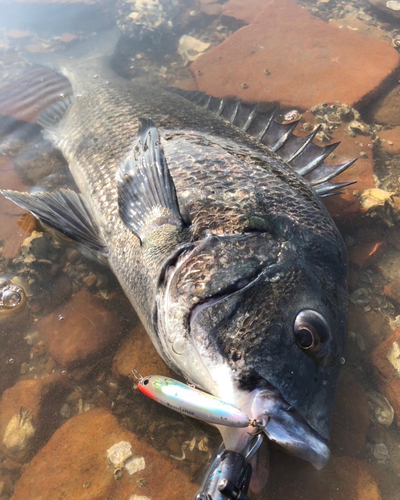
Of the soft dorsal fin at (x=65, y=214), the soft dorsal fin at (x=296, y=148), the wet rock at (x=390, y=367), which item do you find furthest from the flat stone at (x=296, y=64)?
the wet rock at (x=390, y=367)

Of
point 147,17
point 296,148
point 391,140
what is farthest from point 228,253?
point 147,17

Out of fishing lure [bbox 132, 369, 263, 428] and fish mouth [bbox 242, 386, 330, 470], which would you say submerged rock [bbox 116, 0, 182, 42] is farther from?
fish mouth [bbox 242, 386, 330, 470]

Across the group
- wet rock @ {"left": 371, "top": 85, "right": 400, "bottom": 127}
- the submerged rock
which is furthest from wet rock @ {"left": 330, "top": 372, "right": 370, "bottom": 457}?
the submerged rock

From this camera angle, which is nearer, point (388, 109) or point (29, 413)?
point (29, 413)

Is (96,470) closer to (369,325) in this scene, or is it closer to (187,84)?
(369,325)

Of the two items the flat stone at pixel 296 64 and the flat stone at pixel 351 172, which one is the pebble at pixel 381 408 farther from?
the flat stone at pixel 296 64

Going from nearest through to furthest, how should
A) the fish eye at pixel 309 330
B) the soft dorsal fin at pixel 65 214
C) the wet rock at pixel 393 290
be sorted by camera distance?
1. the fish eye at pixel 309 330
2. the soft dorsal fin at pixel 65 214
3. the wet rock at pixel 393 290

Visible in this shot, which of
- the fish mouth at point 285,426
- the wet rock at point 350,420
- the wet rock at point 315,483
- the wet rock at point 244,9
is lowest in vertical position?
the wet rock at point 315,483
